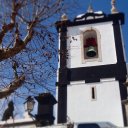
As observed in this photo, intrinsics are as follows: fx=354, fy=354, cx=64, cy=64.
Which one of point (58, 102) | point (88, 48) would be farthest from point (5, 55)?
point (88, 48)

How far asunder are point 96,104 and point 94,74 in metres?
2.85

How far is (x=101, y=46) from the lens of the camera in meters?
31.8

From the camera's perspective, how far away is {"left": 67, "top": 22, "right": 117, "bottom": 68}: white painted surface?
3110 centimetres

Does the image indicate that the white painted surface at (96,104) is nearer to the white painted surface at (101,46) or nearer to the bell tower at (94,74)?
the bell tower at (94,74)

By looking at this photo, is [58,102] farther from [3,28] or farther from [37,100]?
[3,28]

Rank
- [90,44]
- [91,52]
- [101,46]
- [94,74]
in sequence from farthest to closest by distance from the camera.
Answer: [90,44]
[101,46]
[91,52]
[94,74]

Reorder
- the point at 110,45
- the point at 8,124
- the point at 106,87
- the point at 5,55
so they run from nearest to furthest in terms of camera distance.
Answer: the point at 5,55
the point at 8,124
the point at 106,87
the point at 110,45

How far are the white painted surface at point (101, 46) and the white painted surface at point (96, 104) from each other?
235 centimetres

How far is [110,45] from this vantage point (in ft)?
105

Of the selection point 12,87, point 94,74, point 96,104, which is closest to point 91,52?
point 94,74

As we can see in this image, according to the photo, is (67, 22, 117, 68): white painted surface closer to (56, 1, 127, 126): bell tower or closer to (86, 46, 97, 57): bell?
(56, 1, 127, 126): bell tower

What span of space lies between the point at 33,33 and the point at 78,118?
2023 centimetres

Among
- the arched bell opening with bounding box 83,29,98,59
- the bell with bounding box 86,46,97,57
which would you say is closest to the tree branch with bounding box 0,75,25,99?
the arched bell opening with bounding box 83,29,98,59

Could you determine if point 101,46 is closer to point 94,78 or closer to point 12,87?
point 94,78
